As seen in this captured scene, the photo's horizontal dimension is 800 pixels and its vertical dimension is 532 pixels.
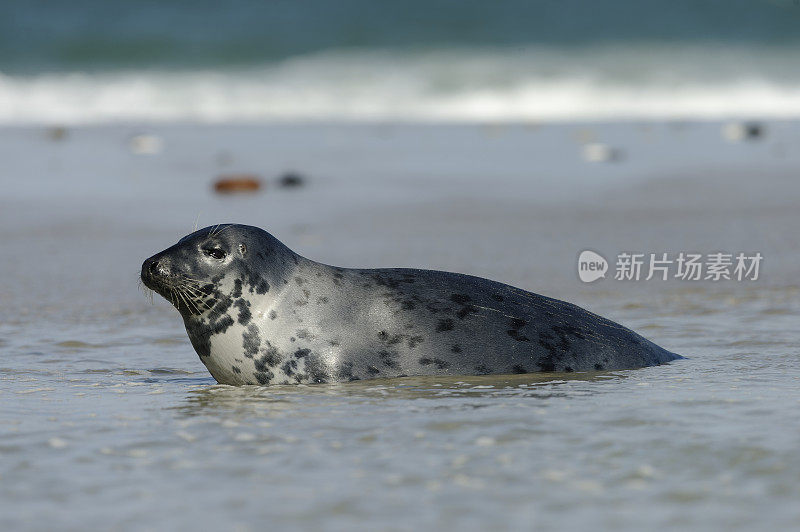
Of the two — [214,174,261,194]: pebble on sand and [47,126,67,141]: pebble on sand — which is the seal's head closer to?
[214,174,261,194]: pebble on sand

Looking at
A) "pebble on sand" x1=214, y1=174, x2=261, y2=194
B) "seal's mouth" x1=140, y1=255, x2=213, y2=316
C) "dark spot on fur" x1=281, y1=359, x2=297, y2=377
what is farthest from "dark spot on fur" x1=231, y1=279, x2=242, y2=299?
"pebble on sand" x1=214, y1=174, x2=261, y2=194

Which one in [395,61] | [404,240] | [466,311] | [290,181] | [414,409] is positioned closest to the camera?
[414,409]

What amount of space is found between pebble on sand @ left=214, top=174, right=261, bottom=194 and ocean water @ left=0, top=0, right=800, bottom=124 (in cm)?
899

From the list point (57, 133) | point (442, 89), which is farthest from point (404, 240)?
point (442, 89)

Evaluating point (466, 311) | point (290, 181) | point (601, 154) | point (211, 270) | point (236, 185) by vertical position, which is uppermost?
point (601, 154)

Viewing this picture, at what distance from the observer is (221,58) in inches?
1177

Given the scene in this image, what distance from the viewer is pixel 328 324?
5.52m

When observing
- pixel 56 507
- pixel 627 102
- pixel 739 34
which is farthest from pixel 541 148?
pixel 739 34

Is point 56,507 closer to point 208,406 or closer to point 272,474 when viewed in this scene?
point 272,474

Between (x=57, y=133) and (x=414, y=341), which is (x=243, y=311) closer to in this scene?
(x=414, y=341)

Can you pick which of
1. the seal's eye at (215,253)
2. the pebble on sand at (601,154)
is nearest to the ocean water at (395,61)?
the pebble on sand at (601,154)

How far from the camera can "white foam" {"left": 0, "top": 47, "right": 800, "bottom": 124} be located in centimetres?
2344

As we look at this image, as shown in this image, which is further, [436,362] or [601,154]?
[601,154]

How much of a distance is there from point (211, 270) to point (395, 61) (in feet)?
80.0
